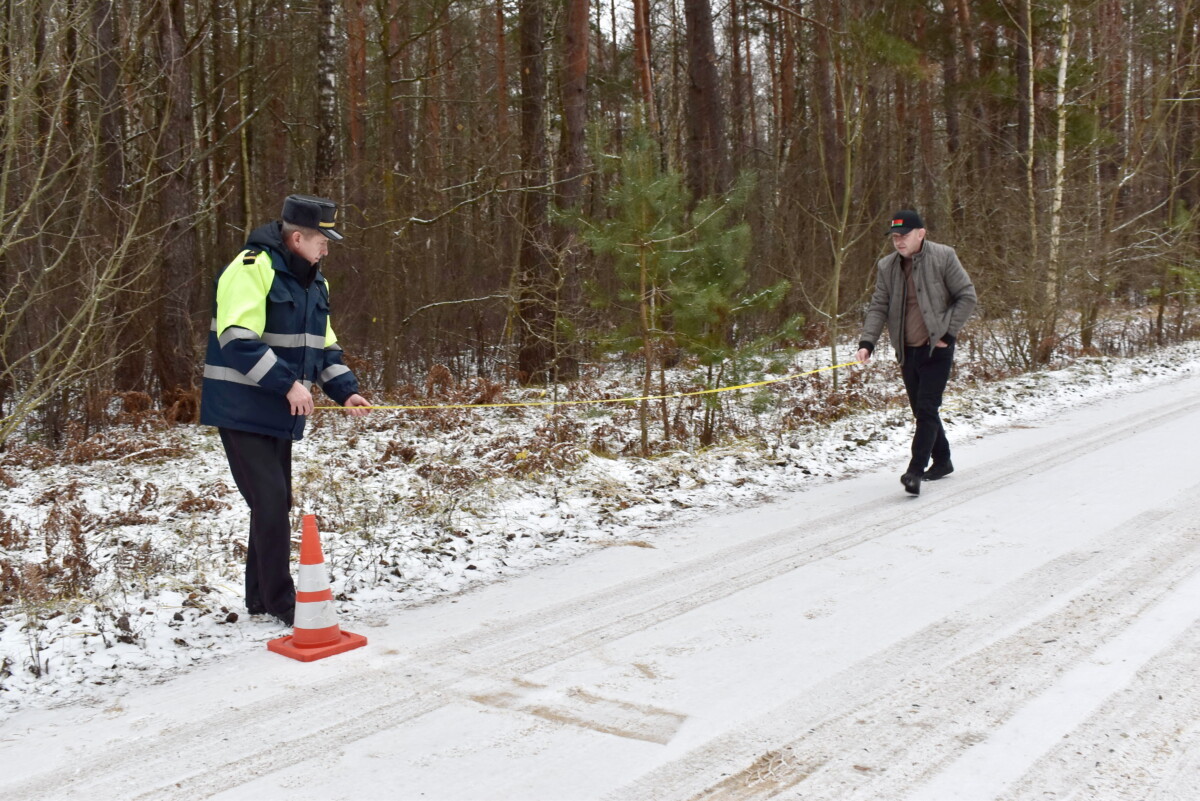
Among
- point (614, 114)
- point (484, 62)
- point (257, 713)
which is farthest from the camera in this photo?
point (614, 114)

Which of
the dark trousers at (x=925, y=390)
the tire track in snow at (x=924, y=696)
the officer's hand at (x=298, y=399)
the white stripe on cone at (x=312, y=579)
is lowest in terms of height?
the tire track in snow at (x=924, y=696)

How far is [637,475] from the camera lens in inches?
338

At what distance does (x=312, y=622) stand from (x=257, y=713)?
2.25 feet

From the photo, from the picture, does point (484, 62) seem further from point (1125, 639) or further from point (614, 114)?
point (1125, 639)

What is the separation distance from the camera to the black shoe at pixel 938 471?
27.2 ft

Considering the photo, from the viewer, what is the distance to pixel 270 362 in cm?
464

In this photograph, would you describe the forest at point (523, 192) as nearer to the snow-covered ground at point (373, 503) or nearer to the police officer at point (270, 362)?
the snow-covered ground at point (373, 503)

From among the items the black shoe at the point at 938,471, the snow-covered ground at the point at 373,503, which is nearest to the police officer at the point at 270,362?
the snow-covered ground at the point at 373,503

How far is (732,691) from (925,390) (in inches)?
180

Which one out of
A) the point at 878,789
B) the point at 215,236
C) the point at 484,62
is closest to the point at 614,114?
the point at 484,62

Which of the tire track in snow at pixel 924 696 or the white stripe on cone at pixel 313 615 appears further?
the white stripe on cone at pixel 313 615

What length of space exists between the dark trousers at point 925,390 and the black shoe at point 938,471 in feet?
0.74

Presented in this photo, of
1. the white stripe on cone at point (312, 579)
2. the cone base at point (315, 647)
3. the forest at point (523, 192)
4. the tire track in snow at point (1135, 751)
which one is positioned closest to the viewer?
the tire track in snow at point (1135, 751)

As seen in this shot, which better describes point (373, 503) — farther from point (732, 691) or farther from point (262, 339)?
point (732, 691)
